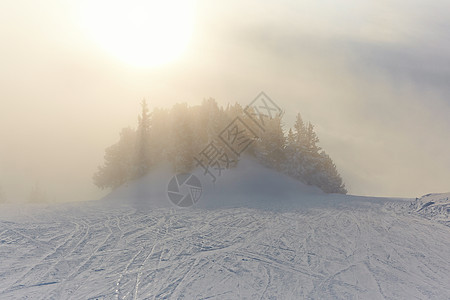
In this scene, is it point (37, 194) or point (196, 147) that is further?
point (37, 194)

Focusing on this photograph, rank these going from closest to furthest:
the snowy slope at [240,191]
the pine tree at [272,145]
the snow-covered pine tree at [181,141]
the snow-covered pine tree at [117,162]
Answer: the snowy slope at [240,191] → the snow-covered pine tree at [181,141] → the pine tree at [272,145] → the snow-covered pine tree at [117,162]

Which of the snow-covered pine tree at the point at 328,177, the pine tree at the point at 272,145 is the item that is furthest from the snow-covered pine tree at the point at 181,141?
the snow-covered pine tree at the point at 328,177

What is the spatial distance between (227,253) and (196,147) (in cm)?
3099

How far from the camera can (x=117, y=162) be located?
51031 millimetres

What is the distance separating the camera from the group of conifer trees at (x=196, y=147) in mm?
47094

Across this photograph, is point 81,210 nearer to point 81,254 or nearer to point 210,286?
point 81,254

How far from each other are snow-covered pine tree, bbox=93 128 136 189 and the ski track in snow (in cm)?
2409

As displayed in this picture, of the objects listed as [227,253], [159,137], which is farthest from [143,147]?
[227,253]

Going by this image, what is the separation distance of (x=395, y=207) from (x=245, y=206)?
11382mm

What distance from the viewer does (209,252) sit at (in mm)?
16812

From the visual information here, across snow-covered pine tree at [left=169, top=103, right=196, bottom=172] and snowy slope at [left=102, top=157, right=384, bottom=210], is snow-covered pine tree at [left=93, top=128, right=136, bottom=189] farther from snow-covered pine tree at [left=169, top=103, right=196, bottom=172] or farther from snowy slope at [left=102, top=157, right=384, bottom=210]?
snow-covered pine tree at [left=169, top=103, right=196, bottom=172]

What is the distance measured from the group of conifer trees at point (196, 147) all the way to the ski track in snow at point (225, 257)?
2186cm

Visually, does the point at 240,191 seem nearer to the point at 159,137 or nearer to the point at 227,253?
the point at 159,137

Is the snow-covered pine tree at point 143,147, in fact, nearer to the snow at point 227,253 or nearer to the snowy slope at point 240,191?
the snowy slope at point 240,191
